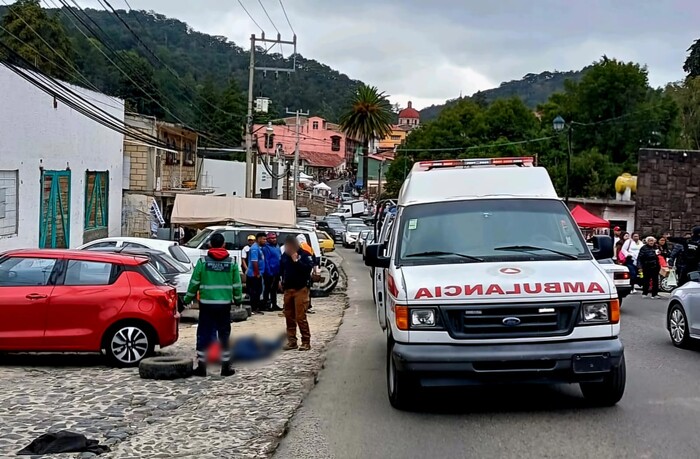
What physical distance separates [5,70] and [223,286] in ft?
49.6

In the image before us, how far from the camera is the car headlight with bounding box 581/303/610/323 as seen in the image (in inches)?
330

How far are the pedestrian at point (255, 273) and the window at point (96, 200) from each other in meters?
13.5

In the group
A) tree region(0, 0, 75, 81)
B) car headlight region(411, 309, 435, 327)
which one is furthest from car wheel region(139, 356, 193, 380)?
tree region(0, 0, 75, 81)

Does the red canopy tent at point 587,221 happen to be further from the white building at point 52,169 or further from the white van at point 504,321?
the white van at point 504,321

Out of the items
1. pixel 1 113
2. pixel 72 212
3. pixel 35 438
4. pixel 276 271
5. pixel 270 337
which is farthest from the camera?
pixel 72 212

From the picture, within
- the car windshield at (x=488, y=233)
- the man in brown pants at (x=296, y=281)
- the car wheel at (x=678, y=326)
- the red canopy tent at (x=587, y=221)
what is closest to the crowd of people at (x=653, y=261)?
the car wheel at (x=678, y=326)

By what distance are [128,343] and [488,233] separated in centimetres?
546

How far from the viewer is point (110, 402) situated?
980 cm

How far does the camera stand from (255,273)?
20.9 meters

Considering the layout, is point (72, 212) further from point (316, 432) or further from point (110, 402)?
point (316, 432)

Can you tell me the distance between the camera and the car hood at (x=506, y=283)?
827 cm

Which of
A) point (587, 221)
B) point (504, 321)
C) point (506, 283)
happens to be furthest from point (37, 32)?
point (504, 321)

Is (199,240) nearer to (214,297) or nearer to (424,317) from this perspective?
(214,297)

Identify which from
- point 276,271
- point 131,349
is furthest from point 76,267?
point 276,271
